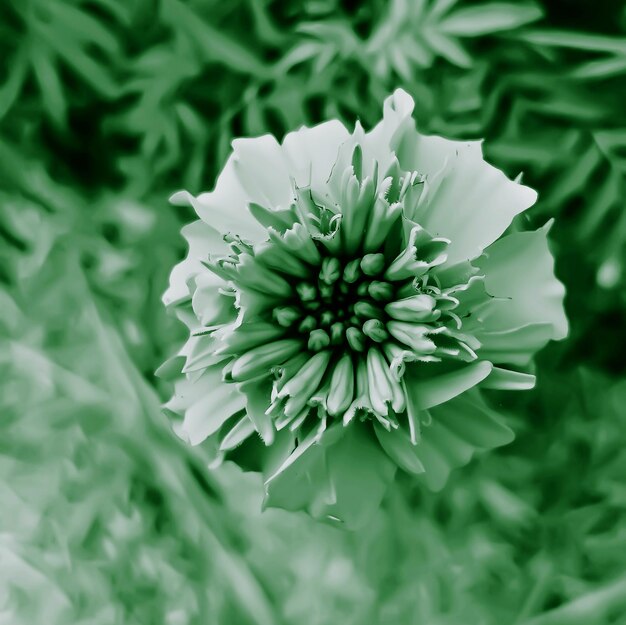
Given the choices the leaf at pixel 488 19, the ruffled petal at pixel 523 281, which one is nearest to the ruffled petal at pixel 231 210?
the ruffled petal at pixel 523 281

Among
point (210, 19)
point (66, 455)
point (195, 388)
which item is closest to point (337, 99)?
point (210, 19)

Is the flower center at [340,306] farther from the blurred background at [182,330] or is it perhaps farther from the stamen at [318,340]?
the blurred background at [182,330]

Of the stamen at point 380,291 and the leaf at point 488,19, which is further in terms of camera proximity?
the leaf at point 488,19

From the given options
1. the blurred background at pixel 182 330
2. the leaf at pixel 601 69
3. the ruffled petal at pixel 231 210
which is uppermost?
the ruffled petal at pixel 231 210

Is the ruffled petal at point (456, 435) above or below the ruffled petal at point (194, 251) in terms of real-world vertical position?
below

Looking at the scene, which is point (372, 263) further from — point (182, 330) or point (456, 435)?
point (182, 330)

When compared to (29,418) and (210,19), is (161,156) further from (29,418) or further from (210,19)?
(29,418)
